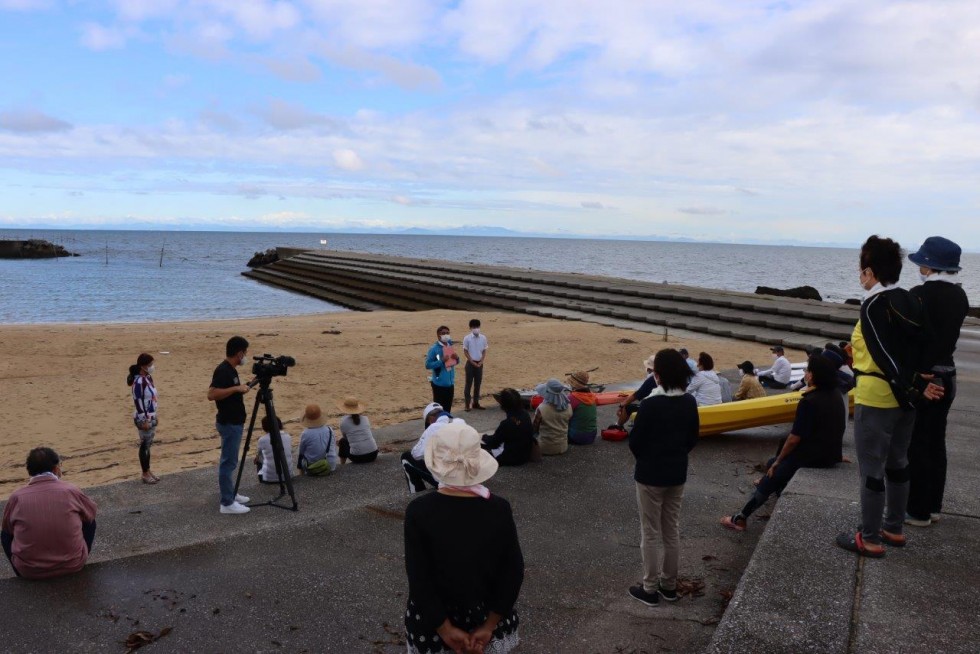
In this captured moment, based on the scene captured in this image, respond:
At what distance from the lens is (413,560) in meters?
2.81

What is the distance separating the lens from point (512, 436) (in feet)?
26.0

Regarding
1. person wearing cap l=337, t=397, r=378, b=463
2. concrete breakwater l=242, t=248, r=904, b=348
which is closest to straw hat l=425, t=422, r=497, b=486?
person wearing cap l=337, t=397, r=378, b=463

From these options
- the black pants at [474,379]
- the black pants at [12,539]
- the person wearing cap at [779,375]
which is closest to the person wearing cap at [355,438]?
the black pants at [12,539]

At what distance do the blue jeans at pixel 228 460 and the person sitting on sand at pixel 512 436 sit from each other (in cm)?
270

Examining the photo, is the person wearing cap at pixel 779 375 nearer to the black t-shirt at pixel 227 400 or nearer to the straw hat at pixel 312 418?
the straw hat at pixel 312 418

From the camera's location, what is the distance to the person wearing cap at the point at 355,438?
8438 mm

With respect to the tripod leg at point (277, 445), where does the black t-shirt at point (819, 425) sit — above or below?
above

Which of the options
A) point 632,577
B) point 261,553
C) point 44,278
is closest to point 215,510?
point 261,553

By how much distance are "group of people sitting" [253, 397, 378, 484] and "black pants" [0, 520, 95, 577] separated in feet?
6.44

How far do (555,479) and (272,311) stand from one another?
3495 centimetres

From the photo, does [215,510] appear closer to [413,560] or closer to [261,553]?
[261,553]

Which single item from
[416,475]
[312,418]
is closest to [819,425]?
[416,475]

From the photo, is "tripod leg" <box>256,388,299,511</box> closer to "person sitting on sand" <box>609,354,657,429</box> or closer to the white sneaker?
the white sneaker

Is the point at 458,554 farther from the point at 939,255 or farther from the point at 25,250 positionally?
the point at 25,250
